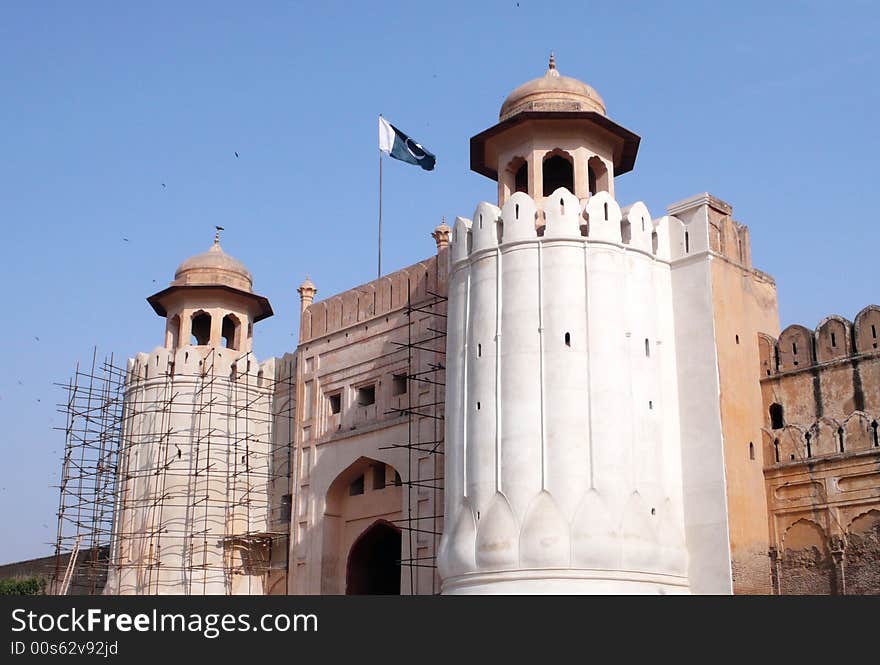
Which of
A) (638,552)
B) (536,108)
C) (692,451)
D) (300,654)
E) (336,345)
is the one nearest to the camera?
(300,654)

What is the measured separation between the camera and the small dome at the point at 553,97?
20.9 meters

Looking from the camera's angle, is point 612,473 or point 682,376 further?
point 682,376

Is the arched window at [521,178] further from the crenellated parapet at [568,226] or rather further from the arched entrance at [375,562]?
the arched entrance at [375,562]

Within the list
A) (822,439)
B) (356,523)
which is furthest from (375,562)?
(822,439)

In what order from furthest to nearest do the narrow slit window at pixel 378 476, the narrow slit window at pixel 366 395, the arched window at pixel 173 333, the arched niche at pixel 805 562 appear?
1. the arched window at pixel 173 333
2. the narrow slit window at pixel 366 395
3. the narrow slit window at pixel 378 476
4. the arched niche at pixel 805 562

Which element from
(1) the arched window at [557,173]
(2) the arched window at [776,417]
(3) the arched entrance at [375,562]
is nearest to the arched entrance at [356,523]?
(3) the arched entrance at [375,562]

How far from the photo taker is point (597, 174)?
843 inches

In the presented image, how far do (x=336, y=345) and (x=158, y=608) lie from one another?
11869 millimetres

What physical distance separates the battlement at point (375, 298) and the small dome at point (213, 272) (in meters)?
2.75

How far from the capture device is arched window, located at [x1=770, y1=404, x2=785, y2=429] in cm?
1908

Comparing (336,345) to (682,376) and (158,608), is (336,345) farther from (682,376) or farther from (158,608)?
(158,608)

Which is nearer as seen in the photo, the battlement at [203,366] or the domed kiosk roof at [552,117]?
the domed kiosk roof at [552,117]

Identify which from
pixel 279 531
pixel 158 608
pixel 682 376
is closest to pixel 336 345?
pixel 279 531

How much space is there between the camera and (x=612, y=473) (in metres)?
17.4
